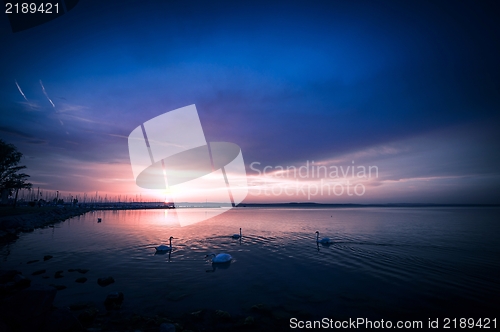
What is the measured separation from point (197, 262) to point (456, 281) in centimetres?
2202

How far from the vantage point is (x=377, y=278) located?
55.5ft

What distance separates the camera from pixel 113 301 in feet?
39.2

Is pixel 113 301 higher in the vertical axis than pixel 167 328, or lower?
lower

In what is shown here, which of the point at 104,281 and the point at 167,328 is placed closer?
the point at 167,328

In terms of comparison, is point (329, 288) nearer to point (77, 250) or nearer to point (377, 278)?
point (377, 278)

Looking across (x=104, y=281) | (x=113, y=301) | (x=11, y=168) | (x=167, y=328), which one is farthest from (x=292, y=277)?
→ (x=11, y=168)

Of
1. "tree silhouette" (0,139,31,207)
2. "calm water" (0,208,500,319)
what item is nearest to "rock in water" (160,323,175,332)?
"calm water" (0,208,500,319)

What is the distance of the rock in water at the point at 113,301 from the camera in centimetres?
1159

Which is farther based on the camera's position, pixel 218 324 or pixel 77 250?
pixel 77 250

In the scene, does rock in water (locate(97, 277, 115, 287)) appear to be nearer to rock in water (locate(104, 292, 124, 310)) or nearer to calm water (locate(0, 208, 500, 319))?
calm water (locate(0, 208, 500, 319))

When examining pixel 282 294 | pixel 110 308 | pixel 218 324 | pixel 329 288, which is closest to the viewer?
pixel 218 324

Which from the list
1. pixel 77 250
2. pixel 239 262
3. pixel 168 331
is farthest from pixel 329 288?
pixel 77 250

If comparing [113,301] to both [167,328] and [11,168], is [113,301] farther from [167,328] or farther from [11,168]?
[11,168]

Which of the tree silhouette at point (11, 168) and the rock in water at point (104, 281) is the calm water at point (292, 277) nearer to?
the rock in water at point (104, 281)
